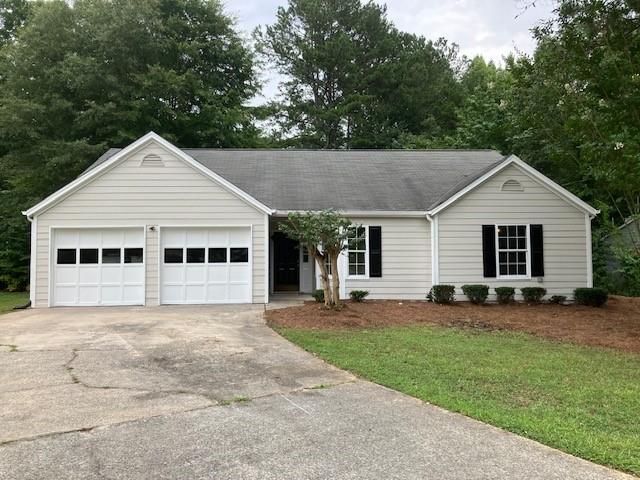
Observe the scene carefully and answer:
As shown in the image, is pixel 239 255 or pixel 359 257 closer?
pixel 239 255

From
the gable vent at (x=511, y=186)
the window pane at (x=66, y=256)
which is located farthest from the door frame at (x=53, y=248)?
the gable vent at (x=511, y=186)

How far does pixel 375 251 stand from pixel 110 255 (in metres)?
7.79

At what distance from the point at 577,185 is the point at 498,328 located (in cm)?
1416

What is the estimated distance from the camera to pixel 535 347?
826 centimetres

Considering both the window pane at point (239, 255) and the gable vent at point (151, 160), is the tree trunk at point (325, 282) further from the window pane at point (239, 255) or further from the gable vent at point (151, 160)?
the gable vent at point (151, 160)

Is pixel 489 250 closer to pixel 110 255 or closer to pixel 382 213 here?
pixel 382 213

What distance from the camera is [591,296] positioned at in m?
13.5

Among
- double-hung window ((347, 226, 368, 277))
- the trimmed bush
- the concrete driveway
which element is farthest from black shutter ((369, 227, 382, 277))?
the concrete driveway

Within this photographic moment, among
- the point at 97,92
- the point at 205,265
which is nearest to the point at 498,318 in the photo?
the point at 205,265

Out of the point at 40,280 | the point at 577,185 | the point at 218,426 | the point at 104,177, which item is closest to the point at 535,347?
the point at 218,426

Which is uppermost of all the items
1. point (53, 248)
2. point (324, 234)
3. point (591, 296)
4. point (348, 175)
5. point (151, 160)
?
point (348, 175)

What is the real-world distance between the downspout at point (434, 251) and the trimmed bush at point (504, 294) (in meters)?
1.74

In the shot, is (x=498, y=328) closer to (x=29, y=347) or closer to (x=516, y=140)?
(x=29, y=347)

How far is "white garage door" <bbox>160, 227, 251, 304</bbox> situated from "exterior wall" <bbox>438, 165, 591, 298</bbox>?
235 inches
